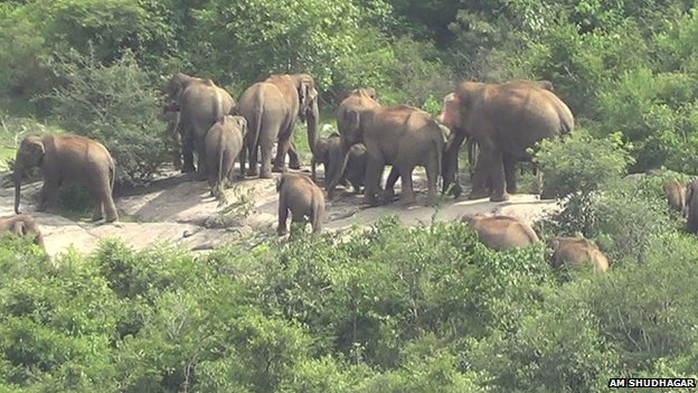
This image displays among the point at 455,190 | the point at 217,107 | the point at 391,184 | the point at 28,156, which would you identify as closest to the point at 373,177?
the point at 391,184

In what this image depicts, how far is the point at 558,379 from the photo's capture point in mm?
20094

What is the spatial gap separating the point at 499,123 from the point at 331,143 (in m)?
2.36

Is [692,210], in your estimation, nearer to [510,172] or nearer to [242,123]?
[510,172]

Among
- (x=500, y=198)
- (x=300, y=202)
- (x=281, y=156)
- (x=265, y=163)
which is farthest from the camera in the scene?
(x=281, y=156)

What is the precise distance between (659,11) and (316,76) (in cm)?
542

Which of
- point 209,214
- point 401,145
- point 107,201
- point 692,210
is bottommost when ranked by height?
point 209,214

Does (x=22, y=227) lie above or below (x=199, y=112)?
below

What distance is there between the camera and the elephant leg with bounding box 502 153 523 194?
2692 centimetres

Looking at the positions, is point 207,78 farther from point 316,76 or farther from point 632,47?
point 632,47

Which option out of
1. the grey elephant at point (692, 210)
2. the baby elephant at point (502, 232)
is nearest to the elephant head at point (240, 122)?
the baby elephant at point (502, 232)

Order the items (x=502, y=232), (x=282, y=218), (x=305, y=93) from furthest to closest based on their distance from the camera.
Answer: (x=305, y=93), (x=282, y=218), (x=502, y=232)

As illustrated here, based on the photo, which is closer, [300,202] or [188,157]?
[300,202]

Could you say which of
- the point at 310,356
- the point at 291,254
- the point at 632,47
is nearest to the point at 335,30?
the point at 632,47

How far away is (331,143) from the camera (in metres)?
28.0
